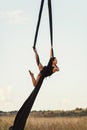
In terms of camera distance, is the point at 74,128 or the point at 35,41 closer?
the point at 35,41

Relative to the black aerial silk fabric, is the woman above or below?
above

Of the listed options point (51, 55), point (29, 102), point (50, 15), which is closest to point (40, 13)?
point (50, 15)

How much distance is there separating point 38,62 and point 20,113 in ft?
1.69

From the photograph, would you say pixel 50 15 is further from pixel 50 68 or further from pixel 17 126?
pixel 17 126

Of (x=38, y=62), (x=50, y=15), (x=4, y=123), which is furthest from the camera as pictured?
(x=4, y=123)

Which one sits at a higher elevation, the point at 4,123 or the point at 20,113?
the point at 20,113

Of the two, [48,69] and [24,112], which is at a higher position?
[48,69]

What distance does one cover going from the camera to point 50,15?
3250 mm

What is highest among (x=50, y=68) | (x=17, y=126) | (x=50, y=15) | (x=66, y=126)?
(x=50, y=15)

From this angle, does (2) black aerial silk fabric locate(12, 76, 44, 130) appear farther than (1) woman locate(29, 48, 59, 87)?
No

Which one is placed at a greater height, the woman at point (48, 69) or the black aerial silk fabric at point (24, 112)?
the woman at point (48, 69)

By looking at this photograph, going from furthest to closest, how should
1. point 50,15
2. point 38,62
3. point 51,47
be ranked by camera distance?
1. point 38,62
2. point 51,47
3. point 50,15

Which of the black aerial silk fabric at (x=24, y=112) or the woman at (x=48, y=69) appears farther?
the woman at (x=48, y=69)

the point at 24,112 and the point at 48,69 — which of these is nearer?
the point at 24,112
